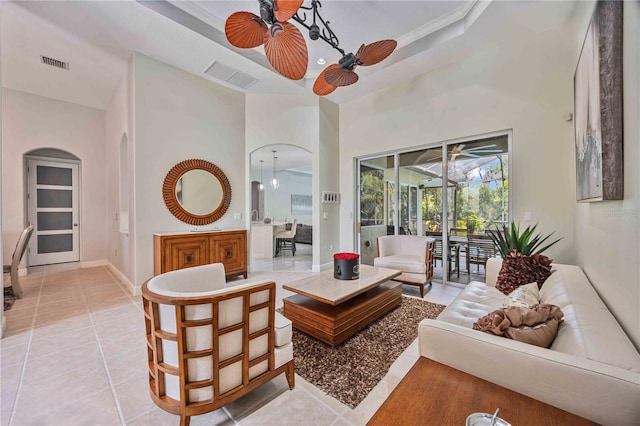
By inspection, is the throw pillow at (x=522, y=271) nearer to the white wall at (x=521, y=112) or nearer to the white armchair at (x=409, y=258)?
the white armchair at (x=409, y=258)

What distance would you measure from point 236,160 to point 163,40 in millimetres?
2032

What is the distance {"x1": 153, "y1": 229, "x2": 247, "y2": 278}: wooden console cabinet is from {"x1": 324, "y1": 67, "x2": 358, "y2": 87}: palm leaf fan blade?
2.88 metres

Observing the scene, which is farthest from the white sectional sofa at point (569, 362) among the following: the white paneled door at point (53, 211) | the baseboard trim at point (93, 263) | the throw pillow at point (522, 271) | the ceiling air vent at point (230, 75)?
the white paneled door at point (53, 211)

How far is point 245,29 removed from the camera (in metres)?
2.11

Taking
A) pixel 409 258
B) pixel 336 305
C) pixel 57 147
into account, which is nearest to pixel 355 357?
pixel 336 305

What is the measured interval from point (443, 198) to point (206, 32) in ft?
14.0

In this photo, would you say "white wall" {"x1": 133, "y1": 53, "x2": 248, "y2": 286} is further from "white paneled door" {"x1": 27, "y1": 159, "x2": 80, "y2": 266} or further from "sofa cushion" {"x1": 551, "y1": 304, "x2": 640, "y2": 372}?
"sofa cushion" {"x1": 551, "y1": 304, "x2": 640, "y2": 372}

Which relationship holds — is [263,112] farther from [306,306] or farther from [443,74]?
[306,306]

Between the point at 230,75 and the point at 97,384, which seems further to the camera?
the point at 230,75

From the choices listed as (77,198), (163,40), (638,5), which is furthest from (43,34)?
(638,5)

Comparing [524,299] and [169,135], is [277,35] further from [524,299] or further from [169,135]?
[169,135]

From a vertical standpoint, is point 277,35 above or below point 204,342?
above

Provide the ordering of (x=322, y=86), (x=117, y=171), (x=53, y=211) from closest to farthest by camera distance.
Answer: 1. (x=322, y=86)
2. (x=117, y=171)
3. (x=53, y=211)

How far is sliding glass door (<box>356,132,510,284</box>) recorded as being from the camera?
3846 millimetres
